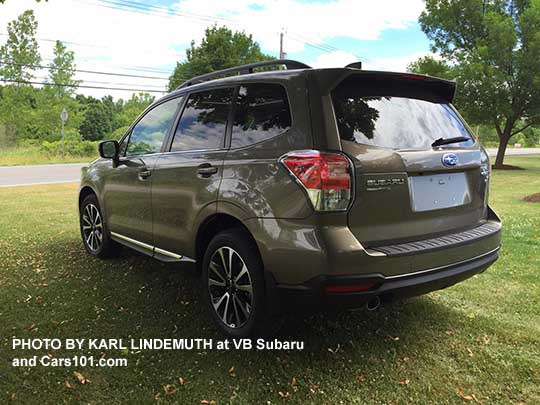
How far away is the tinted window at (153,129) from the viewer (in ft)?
13.0

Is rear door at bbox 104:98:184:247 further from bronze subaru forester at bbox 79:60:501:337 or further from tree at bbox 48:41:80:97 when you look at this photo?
tree at bbox 48:41:80:97

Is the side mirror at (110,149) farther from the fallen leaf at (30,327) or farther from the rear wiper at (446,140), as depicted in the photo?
the rear wiper at (446,140)

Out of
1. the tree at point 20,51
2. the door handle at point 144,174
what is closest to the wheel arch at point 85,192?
the door handle at point 144,174

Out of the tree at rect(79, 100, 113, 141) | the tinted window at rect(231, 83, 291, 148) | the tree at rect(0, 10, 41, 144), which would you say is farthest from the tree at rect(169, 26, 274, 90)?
the tinted window at rect(231, 83, 291, 148)

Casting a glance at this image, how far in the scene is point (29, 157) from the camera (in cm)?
2636

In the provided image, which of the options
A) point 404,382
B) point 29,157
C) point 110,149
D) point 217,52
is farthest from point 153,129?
point 217,52

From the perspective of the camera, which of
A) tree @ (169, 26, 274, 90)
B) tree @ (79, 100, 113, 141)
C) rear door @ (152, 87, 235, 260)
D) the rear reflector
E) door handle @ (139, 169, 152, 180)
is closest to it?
the rear reflector

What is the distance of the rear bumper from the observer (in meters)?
2.44

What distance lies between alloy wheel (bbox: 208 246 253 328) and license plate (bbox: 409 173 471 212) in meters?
1.16

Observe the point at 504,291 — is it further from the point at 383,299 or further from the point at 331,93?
the point at 331,93

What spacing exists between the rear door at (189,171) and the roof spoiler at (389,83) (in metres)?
0.88

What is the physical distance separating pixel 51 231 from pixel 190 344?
4453mm

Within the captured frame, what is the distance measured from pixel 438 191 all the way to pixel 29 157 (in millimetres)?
28235

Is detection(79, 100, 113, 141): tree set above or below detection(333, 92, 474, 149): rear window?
above
